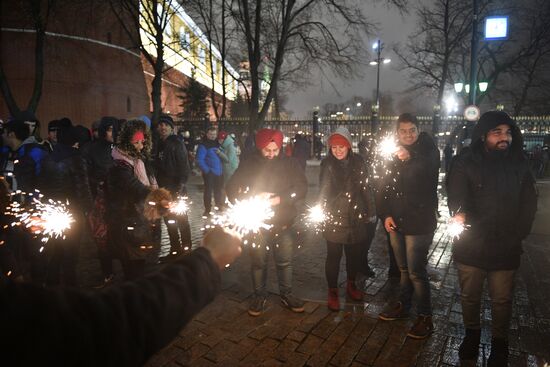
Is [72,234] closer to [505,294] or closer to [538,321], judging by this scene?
[505,294]

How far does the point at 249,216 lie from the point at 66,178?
2.54 metres

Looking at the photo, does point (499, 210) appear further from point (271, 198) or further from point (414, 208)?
point (271, 198)

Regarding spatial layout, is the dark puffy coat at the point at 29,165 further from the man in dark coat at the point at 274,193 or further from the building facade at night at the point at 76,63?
the building facade at night at the point at 76,63

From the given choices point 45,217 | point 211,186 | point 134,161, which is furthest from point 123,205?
point 211,186

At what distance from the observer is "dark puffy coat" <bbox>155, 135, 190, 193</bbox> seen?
621 centimetres

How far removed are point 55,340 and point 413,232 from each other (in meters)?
3.42

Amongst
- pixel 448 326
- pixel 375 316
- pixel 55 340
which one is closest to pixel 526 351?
pixel 448 326

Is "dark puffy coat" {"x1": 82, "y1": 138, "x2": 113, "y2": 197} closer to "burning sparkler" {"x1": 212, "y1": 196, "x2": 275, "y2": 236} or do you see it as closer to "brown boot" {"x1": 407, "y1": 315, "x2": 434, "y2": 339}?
"burning sparkler" {"x1": 212, "y1": 196, "x2": 275, "y2": 236}

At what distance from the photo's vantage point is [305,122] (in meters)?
22.6

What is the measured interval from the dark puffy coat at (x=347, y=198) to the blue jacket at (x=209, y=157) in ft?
15.9

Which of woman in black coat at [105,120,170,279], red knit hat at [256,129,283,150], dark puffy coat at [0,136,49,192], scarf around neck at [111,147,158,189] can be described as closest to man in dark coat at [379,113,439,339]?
red knit hat at [256,129,283,150]

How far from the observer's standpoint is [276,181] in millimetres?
4227

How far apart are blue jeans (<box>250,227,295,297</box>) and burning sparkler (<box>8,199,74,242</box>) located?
2232mm

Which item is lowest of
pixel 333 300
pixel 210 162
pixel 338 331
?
pixel 338 331
